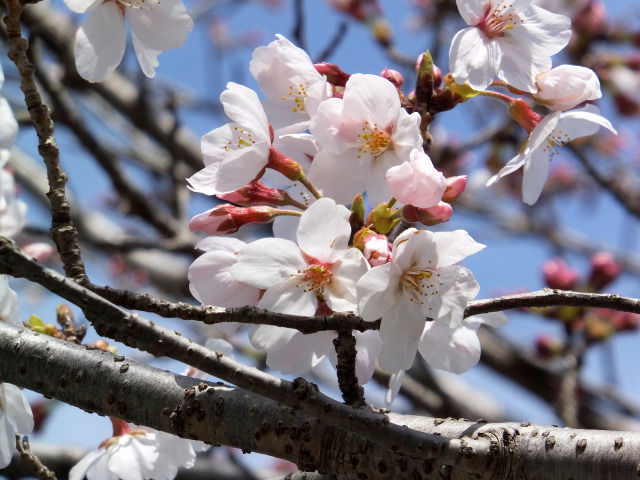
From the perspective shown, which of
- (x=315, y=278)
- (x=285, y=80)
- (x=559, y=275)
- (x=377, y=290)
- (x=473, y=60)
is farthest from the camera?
(x=559, y=275)

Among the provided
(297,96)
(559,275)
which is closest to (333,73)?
(297,96)

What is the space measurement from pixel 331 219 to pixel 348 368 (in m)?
0.26

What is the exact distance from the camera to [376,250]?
1.10 meters

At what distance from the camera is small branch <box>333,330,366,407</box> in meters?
1.17

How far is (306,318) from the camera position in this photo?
1.04m

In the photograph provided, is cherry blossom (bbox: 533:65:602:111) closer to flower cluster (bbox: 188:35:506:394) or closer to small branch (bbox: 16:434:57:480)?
flower cluster (bbox: 188:35:506:394)

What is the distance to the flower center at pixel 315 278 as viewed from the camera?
3.71ft

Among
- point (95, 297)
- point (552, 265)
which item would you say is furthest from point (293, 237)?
point (552, 265)

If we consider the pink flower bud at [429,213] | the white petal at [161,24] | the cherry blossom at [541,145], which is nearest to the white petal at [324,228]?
the pink flower bud at [429,213]

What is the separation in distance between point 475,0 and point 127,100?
3213mm

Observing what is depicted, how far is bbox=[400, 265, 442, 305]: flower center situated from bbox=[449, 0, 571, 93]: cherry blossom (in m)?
0.39

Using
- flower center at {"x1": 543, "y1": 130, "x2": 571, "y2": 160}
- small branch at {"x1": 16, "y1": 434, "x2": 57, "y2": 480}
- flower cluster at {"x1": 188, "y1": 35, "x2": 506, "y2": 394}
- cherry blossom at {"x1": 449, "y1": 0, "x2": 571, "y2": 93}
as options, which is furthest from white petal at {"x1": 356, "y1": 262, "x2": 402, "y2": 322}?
small branch at {"x1": 16, "y1": 434, "x2": 57, "y2": 480}

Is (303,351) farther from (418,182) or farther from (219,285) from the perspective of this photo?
(418,182)

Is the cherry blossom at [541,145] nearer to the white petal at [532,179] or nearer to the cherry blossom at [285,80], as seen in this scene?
the white petal at [532,179]
